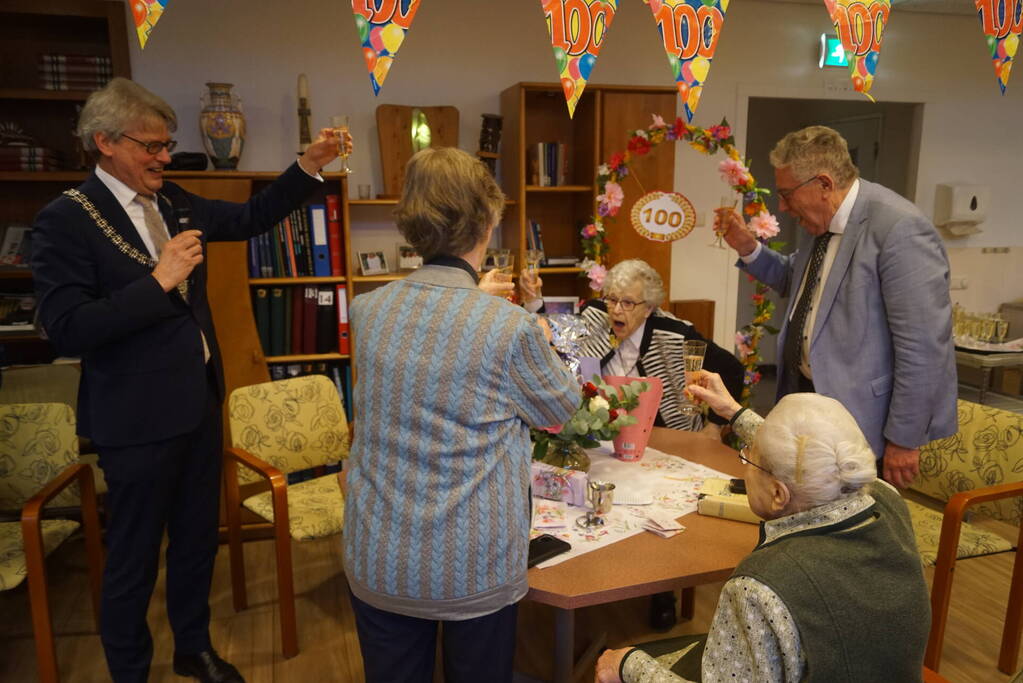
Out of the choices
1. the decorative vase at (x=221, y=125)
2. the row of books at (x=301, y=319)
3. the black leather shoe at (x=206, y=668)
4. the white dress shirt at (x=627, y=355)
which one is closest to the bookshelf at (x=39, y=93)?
the decorative vase at (x=221, y=125)

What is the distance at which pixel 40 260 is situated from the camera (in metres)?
1.76

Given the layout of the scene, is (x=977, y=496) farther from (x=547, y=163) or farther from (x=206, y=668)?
(x=547, y=163)

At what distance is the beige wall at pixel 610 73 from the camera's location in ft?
12.0

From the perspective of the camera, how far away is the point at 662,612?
2.55 meters

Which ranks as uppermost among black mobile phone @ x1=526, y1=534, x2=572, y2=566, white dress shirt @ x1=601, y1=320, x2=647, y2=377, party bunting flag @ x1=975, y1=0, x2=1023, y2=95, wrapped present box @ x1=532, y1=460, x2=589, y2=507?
party bunting flag @ x1=975, y1=0, x2=1023, y2=95

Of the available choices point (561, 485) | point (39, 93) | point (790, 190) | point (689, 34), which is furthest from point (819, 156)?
point (39, 93)

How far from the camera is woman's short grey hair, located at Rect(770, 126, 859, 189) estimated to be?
209cm

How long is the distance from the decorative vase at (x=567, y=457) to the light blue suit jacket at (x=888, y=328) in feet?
2.43

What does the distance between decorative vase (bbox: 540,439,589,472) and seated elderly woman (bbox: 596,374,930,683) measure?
0.78 meters

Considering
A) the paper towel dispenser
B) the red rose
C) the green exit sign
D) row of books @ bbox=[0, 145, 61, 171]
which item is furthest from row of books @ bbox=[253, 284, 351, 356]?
the paper towel dispenser

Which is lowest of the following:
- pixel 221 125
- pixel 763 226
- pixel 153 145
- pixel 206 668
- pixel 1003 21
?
pixel 206 668

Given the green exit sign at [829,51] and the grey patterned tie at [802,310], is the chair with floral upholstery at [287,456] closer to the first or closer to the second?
the grey patterned tie at [802,310]

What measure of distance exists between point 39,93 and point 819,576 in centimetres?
368

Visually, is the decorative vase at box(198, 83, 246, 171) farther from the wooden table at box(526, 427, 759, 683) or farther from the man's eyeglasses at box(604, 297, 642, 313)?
the wooden table at box(526, 427, 759, 683)
